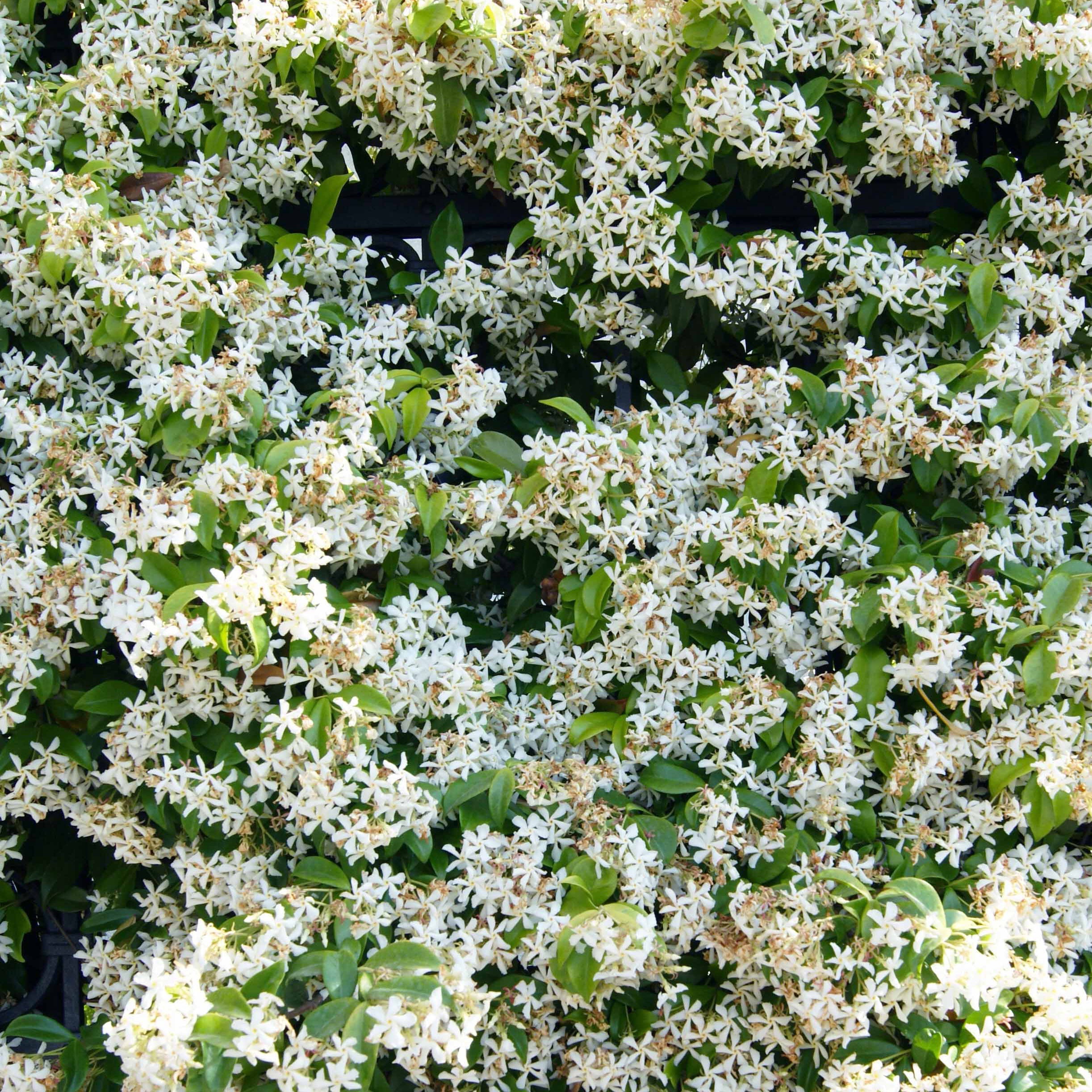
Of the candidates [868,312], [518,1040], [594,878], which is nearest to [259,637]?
[594,878]

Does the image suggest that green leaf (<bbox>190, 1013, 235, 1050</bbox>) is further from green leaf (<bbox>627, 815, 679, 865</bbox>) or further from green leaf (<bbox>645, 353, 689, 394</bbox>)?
green leaf (<bbox>645, 353, 689, 394</bbox>)

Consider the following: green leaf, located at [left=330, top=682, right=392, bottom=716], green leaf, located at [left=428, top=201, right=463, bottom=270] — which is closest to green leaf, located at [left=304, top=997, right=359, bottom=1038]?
green leaf, located at [left=330, top=682, right=392, bottom=716]

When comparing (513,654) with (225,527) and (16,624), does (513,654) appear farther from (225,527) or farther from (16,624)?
(16,624)

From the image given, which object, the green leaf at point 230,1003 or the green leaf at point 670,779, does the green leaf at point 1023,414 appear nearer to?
the green leaf at point 670,779

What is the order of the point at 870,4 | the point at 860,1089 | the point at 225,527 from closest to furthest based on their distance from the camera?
the point at 860,1089, the point at 225,527, the point at 870,4

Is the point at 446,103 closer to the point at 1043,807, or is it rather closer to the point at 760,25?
the point at 760,25

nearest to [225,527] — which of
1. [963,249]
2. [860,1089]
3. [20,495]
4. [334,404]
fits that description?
[334,404]
